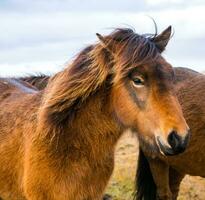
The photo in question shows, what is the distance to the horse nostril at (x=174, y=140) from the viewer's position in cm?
424

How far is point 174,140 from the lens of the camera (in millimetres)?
4254

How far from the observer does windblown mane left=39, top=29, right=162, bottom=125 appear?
474 cm

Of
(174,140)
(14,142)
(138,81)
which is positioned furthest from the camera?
(14,142)

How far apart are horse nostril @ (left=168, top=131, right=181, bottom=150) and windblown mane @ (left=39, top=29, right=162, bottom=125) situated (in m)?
0.69

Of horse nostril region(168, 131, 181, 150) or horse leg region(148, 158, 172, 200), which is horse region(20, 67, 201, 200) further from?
horse nostril region(168, 131, 181, 150)

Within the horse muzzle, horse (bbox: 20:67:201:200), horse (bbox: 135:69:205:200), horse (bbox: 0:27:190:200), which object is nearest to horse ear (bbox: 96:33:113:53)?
horse (bbox: 0:27:190:200)

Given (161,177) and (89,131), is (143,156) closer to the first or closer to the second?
(161,177)

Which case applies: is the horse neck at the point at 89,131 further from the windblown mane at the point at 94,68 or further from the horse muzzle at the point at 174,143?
the horse muzzle at the point at 174,143

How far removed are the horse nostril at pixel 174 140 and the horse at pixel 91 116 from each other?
0.74ft

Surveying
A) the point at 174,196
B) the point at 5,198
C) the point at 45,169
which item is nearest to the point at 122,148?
the point at 174,196

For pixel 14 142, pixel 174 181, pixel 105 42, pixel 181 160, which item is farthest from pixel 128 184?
pixel 105 42

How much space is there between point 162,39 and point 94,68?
2.04 ft

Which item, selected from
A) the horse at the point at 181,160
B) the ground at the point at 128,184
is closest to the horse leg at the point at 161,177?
the horse at the point at 181,160

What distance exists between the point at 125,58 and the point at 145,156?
10.5 feet
